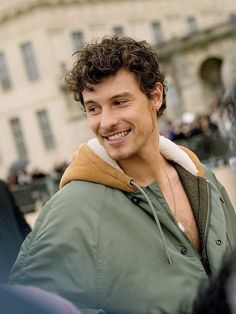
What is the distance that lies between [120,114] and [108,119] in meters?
0.04

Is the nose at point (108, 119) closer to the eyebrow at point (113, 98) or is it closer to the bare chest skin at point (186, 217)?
the eyebrow at point (113, 98)

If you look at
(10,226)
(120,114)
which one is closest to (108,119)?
(120,114)

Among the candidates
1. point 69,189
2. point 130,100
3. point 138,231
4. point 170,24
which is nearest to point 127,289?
point 138,231

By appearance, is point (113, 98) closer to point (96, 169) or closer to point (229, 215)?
point (96, 169)

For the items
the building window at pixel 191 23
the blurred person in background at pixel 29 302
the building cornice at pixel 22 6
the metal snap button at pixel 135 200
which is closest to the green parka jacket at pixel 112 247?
the metal snap button at pixel 135 200

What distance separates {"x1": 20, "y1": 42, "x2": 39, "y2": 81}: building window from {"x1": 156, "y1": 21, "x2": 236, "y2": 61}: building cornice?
24.0 feet

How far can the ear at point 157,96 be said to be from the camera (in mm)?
2287

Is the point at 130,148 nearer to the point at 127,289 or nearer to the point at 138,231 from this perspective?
the point at 138,231

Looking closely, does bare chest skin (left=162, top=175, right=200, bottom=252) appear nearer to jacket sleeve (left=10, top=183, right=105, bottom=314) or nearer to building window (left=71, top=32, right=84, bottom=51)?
jacket sleeve (left=10, top=183, right=105, bottom=314)

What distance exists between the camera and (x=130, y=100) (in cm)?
211

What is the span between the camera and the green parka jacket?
185 cm

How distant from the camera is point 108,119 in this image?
210 centimetres

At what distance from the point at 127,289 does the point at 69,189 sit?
0.40 meters

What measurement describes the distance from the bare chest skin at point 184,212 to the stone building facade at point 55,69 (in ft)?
105
